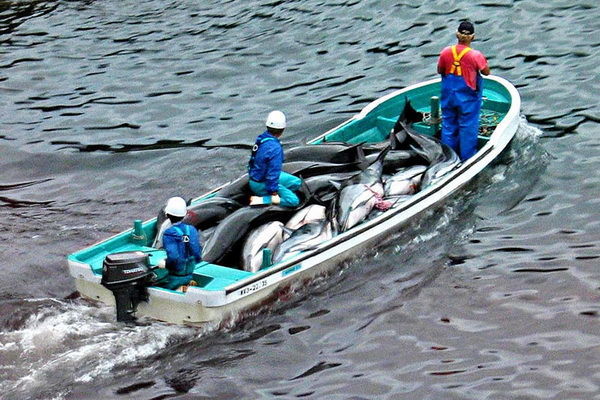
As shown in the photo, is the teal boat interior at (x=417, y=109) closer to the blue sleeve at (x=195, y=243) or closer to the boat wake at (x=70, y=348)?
the blue sleeve at (x=195, y=243)

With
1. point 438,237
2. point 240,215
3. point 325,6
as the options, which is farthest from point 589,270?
point 325,6

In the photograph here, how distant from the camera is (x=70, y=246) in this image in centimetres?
1572

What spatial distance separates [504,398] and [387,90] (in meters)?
11.0

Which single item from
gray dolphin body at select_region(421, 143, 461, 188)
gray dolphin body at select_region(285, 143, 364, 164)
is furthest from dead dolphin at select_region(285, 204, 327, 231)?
gray dolphin body at select_region(421, 143, 461, 188)

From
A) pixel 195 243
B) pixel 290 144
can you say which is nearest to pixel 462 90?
pixel 290 144

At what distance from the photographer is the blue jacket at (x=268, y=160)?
47.0 ft

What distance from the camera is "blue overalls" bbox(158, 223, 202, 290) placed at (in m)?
12.5

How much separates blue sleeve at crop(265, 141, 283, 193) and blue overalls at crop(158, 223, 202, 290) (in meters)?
2.03

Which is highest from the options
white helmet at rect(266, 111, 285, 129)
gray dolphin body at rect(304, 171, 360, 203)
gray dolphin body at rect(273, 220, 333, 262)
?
white helmet at rect(266, 111, 285, 129)

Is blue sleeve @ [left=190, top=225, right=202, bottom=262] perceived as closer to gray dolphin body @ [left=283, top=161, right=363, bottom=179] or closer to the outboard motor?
the outboard motor

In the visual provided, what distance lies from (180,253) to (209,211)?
186 centimetres

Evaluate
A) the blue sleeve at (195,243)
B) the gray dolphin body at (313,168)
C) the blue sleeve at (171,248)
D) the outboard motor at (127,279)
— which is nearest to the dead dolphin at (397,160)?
the gray dolphin body at (313,168)

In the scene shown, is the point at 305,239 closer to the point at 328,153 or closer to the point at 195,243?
the point at 195,243

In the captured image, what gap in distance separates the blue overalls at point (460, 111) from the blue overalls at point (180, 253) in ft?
18.1
